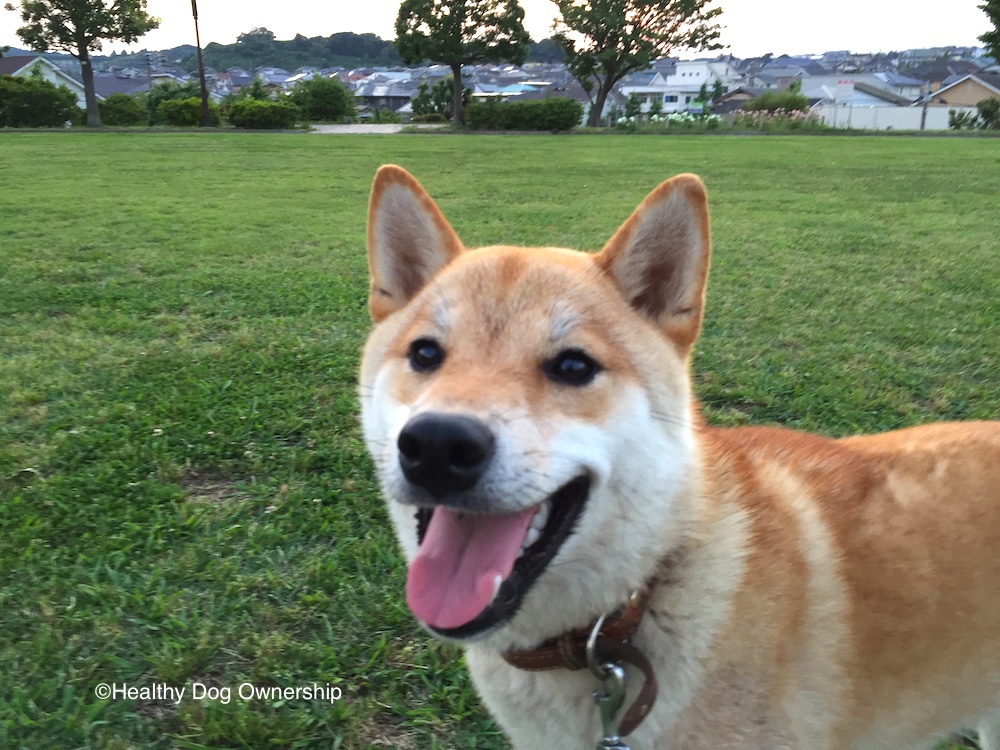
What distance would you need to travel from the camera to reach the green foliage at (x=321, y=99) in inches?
1539

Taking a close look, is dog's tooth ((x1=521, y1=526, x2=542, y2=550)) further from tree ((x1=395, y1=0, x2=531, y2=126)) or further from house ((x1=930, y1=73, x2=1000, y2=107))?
house ((x1=930, y1=73, x2=1000, y2=107))

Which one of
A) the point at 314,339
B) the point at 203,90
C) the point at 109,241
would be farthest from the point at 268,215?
the point at 203,90

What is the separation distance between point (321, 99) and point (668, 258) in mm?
41227

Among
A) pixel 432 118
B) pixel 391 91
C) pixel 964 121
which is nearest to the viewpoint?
pixel 964 121

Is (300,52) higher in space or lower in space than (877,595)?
higher

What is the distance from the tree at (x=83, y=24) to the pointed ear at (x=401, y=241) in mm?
41885

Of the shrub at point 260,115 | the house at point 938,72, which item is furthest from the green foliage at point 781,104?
the house at point 938,72

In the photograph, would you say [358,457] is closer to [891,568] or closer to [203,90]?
[891,568]

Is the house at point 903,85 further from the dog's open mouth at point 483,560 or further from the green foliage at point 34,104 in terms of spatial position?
the dog's open mouth at point 483,560

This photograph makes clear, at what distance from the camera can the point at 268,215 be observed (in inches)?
406

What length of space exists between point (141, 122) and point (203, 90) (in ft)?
22.6

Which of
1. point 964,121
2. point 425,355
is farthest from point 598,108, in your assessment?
point 425,355

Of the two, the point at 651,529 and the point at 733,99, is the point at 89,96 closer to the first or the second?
the point at 651,529

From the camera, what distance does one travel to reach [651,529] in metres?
1.77
